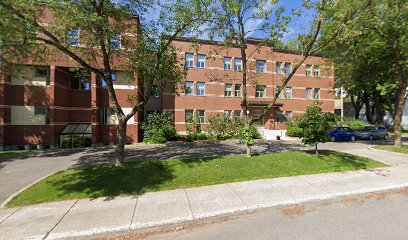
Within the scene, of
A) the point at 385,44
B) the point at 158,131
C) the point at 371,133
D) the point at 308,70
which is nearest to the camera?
the point at 385,44

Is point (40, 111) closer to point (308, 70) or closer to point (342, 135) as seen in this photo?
point (342, 135)

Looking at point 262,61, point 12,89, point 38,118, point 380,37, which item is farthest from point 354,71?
point 12,89

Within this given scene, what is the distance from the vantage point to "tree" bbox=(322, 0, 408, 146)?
11.5 m

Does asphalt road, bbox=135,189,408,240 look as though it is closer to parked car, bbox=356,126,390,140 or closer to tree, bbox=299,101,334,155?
tree, bbox=299,101,334,155

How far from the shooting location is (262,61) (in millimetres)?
27641

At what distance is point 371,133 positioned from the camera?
2225 centimetres

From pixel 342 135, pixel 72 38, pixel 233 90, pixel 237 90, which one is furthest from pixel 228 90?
pixel 72 38

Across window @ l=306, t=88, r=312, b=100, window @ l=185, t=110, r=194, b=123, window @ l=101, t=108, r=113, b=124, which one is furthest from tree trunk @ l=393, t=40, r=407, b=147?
window @ l=101, t=108, r=113, b=124

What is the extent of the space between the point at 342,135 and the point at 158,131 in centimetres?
1855

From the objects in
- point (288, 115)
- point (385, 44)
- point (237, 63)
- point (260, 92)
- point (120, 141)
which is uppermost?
point (237, 63)

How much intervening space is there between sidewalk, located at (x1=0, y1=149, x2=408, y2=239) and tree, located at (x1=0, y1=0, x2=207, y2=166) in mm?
3515

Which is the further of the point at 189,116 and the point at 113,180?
the point at 189,116

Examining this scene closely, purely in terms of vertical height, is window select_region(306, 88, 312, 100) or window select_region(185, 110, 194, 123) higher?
window select_region(306, 88, 312, 100)

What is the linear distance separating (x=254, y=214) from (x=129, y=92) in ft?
57.1
